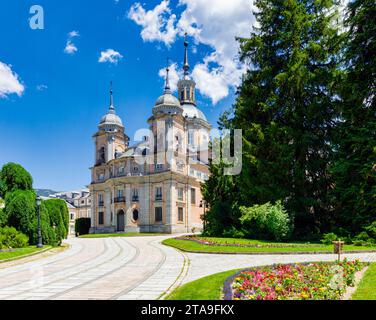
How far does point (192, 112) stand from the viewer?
76125 mm

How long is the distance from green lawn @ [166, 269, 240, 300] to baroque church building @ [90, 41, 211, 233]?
141 feet

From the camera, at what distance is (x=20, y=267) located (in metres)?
16.8

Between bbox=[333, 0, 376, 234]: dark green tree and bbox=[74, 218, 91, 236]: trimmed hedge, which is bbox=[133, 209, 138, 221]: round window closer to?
bbox=[74, 218, 91, 236]: trimmed hedge

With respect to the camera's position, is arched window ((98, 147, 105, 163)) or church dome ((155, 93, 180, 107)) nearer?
church dome ((155, 93, 180, 107))

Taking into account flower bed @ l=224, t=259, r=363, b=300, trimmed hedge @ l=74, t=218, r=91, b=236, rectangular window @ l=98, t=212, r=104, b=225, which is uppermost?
flower bed @ l=224, t=259, r=363, b=300

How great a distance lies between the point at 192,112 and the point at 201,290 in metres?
67.8

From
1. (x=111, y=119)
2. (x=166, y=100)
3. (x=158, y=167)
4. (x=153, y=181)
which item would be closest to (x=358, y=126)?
(x=158, y=167)

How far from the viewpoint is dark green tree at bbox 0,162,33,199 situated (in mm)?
27250

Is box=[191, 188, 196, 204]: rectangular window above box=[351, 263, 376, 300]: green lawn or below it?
above

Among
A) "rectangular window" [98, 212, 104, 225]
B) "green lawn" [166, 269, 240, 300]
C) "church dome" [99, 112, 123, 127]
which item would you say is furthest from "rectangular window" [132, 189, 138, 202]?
"green lawn" [166, 269, 240, 300]

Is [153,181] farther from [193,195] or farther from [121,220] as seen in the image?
[121,220]
